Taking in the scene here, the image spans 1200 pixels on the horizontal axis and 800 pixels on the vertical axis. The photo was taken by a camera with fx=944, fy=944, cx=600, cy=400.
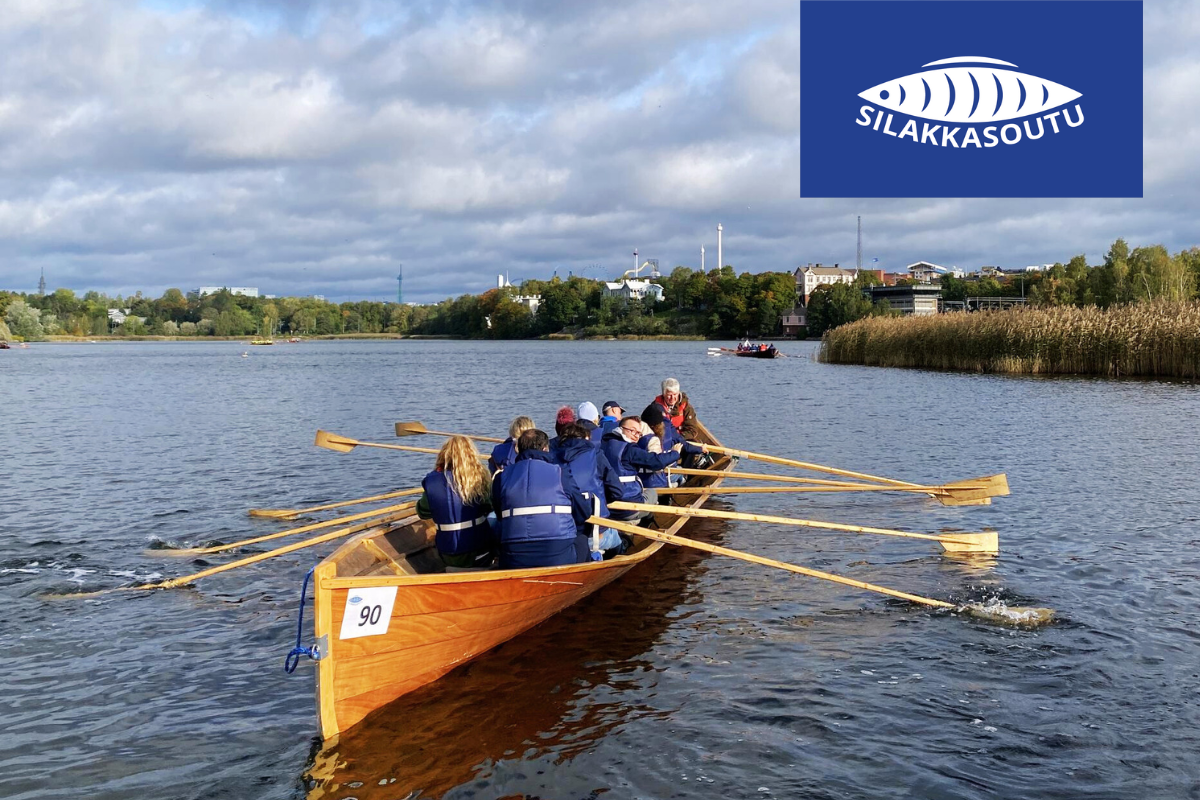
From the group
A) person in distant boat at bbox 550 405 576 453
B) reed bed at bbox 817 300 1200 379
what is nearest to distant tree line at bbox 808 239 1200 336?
reed bed at bbox 817 300 1200 379

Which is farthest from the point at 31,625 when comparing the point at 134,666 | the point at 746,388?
the point at 746,388

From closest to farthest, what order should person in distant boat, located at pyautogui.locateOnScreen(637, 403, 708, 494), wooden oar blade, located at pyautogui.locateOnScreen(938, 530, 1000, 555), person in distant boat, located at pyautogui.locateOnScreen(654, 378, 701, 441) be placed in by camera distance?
1. wooden oar blade, located at pyautogui.locateOnScreen(938, 530, 1000, 555)
2. person in distant boat, located at pyautogui.locateOnScreen(637, 403, 708, 494)
3. person in distant boat, located at pyautogui.locateOnScreen(654, 378, 701, 441)

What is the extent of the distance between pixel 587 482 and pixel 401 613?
2.58 metres

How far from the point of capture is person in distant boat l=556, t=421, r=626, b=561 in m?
8.68

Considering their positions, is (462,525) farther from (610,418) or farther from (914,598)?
(914,598)

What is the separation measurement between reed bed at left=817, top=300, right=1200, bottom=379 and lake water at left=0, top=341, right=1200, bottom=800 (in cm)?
2039

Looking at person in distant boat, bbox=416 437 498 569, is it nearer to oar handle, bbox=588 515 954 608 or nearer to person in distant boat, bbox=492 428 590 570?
person in distant boat, bbox=492 428 590 570

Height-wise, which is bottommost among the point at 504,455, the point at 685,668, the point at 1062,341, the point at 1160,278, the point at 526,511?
the point at 685,668

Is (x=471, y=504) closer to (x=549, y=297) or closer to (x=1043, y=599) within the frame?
(x=1043, y=599)

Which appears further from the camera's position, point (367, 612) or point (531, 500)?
point (531, 500)

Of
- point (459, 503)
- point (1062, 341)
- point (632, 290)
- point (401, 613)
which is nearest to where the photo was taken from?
point (401, 613)

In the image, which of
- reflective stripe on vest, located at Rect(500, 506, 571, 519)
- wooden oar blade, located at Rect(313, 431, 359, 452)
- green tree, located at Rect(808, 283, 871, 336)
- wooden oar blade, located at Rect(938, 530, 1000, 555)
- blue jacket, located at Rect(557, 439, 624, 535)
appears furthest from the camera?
green tree, located at Rect(808, 283, 871, 336)

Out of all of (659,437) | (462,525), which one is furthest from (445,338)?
(462,525)

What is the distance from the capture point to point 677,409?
1569 cm
